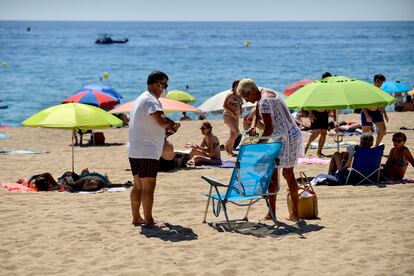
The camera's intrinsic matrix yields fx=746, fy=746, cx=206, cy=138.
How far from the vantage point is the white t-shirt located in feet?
21.9

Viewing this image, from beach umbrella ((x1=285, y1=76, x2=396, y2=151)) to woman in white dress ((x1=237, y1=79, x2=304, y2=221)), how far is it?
89.2 inches

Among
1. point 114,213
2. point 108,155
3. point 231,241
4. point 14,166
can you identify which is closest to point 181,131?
point 108,155

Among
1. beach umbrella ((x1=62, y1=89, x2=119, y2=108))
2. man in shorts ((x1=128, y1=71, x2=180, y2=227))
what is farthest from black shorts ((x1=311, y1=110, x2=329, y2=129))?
man in shorts ((x1=128, y1=71, x2=180, y2=227))

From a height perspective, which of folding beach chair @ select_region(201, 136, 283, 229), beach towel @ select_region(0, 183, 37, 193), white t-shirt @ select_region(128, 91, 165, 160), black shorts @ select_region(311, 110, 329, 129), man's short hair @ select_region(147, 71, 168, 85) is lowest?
beach towel @ select_region(0, 183, 37, 193)

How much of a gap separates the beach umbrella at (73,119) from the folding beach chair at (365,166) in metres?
3.11

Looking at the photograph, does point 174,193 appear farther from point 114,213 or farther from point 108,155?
point 108,155

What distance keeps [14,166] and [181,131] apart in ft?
21.0

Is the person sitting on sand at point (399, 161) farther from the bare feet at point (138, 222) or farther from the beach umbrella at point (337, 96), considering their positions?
the bare feet at point (138, 222)

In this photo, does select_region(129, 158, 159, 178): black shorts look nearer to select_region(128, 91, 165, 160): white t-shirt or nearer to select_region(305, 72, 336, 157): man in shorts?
select_region(128, 91, 165, 160): white t-shirt

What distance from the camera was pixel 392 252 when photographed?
5750 mm

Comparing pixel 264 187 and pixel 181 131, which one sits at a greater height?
pixel 264 187

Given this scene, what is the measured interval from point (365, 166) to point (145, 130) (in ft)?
11.5

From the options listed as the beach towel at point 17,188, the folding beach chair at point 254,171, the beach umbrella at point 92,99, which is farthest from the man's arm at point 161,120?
the beach umbrella at point 92,99

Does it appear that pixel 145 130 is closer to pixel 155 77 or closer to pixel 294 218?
pixel 155 77
